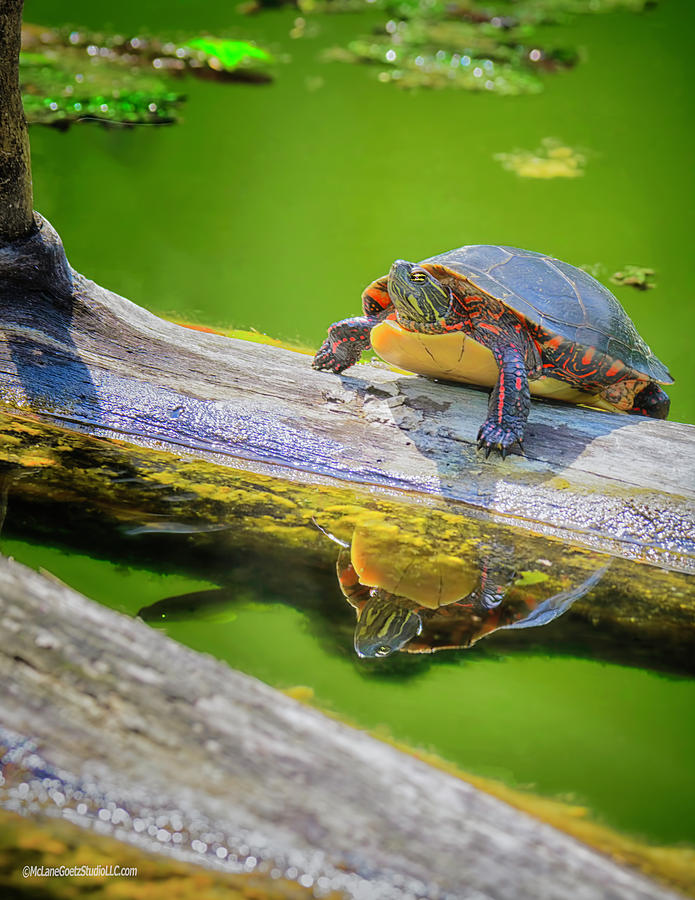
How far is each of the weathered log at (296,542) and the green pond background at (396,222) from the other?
7cm

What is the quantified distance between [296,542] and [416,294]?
771 millimetres

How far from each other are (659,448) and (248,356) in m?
1.17

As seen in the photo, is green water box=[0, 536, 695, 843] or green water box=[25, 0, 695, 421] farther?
green water box=[25, 0, 695, 421]

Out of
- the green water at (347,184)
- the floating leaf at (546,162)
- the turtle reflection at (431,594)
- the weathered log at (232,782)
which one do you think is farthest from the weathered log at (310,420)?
the floating leaf at (546,162)

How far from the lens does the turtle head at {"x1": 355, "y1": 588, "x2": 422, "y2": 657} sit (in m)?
1.51

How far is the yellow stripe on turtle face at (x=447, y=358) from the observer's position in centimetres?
219

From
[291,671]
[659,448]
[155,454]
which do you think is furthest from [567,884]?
[155,454]

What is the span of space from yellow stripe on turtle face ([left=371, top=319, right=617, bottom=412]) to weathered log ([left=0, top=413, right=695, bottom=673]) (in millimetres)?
466

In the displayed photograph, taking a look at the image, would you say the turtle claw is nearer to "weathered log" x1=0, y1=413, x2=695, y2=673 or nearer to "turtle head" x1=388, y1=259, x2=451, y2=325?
"weathered log" x1=0, y1=413, x2=695, y2=673

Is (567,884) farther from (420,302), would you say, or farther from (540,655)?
(420,302)

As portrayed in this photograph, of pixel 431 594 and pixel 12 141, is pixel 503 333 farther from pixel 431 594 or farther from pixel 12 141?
pixel 12 141

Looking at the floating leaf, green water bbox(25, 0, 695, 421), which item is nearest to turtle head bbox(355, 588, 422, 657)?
green water bbox(25, 0, 695, 421)

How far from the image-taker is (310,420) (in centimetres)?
211

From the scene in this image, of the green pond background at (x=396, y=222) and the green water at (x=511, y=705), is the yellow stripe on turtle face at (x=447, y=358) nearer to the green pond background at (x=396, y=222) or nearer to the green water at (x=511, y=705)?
the green pond background at (x=396, y=222)
